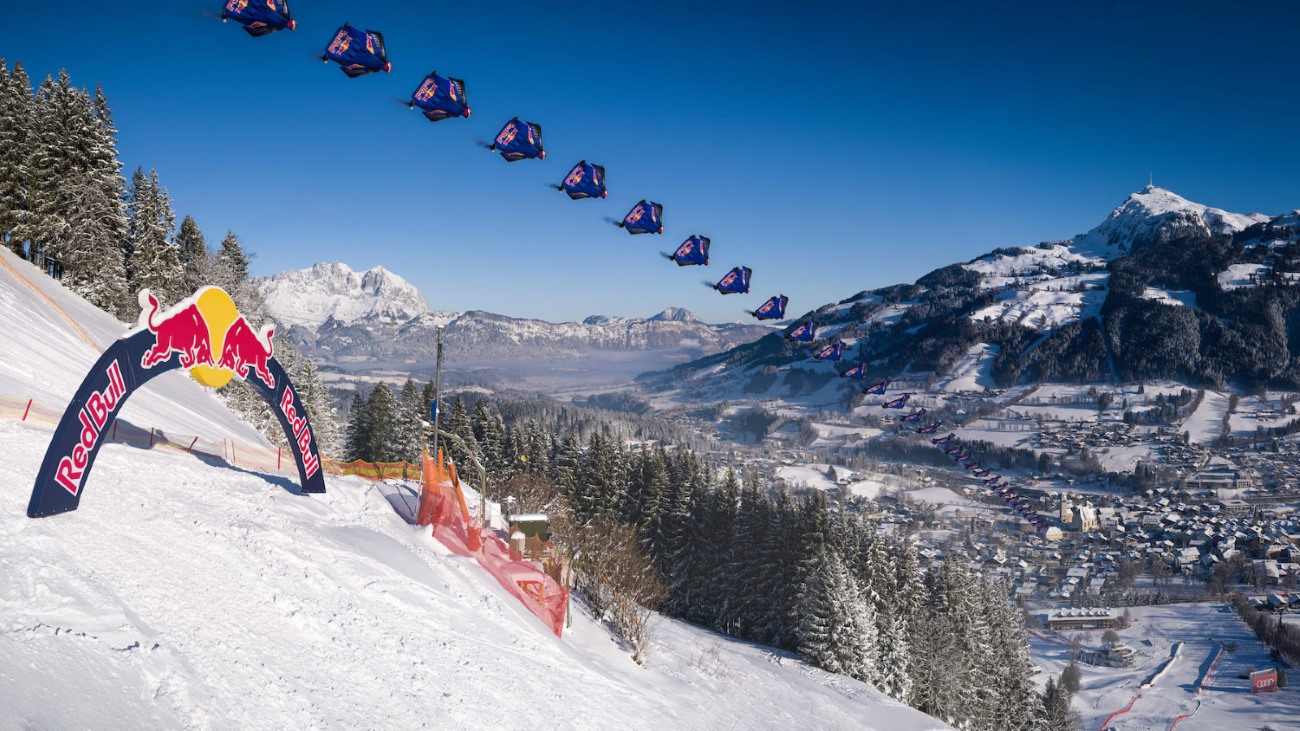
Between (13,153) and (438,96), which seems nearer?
(438,96)

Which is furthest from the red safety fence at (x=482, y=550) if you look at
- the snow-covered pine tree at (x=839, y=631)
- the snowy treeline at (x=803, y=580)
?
the snowy treeline at (x=803, y=580)

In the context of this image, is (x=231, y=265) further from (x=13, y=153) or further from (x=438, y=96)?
(x=438, y=96)

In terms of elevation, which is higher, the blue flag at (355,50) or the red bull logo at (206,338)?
the blue flag at (355,50)

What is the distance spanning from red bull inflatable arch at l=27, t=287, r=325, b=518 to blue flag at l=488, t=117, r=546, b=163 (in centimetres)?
857

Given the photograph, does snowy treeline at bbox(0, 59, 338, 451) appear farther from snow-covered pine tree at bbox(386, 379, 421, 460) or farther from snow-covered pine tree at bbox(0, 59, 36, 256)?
snow-covered pine tree at bbox(386, 379, 421, 460)

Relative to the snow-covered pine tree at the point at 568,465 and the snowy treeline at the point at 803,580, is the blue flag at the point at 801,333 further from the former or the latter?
the snow-covered pine tree at the point at 568,465

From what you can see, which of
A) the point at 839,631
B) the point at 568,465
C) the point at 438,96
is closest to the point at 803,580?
the point at 839,631

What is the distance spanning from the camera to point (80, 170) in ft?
128

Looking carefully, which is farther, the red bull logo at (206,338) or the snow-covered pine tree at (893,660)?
the snow-covered pine tree at (893,660)

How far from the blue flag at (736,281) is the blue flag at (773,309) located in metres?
2.29

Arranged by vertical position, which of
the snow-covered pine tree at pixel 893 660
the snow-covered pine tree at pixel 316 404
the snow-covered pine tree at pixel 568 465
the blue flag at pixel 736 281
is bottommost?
the snow-covered pine tree at pixel 893 660

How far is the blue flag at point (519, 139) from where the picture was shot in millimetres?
20438

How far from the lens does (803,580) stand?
122ft

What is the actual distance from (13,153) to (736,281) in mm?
40454
